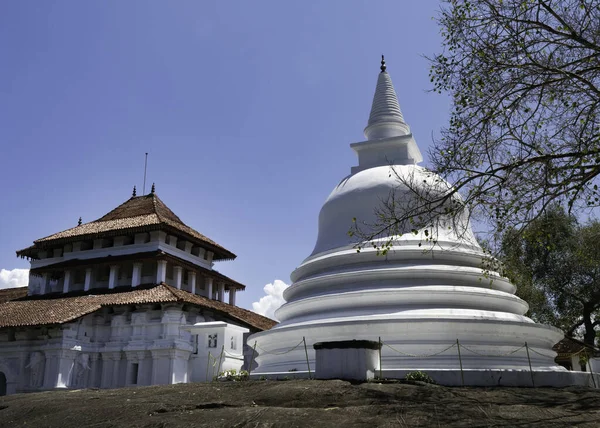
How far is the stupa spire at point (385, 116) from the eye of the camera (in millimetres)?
24031

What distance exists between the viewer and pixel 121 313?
105 feet

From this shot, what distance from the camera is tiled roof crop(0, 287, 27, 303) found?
40.9 meters

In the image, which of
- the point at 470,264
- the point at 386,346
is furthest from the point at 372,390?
the point at 470,264

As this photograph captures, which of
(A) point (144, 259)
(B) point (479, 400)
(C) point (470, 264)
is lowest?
(B) point (479, 400)

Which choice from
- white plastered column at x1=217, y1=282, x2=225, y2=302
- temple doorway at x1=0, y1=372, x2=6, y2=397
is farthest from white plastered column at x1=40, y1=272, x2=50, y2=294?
white plastered column at x1=217, y1=282, x2=225, y2=302

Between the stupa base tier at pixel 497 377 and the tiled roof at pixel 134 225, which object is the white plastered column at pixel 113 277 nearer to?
the tiled roof at pixel 134 225

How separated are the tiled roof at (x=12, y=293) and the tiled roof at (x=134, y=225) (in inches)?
117

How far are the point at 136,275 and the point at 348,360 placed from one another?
80.9ft

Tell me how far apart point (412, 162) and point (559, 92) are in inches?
409

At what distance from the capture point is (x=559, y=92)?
12.6 meters

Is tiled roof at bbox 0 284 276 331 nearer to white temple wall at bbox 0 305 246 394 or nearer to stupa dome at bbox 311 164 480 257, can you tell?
white temple wall at bbox 0 305 246 394

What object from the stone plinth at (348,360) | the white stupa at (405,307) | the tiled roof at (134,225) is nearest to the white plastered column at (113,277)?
the tiled roof at (134,225)

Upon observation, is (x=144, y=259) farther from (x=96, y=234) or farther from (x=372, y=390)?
(x=372, y=390)

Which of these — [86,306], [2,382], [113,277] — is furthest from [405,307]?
[2,382]
